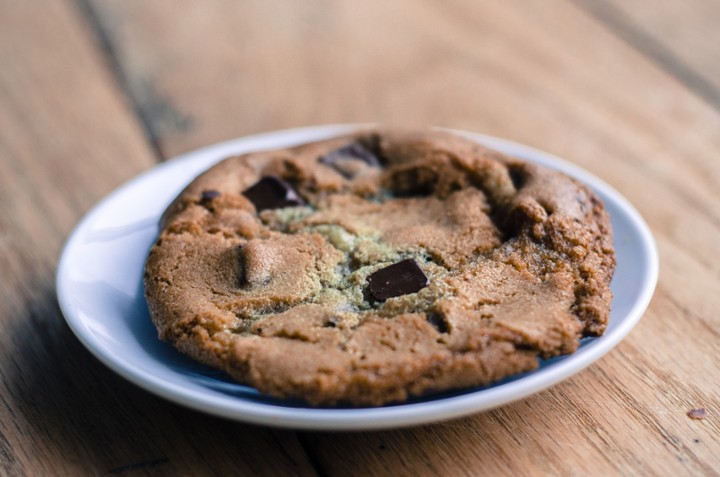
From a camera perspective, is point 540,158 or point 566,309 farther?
point 540,158

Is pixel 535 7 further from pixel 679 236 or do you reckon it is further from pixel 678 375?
pixel 678 375

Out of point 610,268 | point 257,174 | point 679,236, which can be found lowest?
point 679,236

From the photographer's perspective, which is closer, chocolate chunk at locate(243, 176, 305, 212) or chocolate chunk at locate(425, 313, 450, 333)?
chocolate chunk at locate(425, 313, 450, 333)

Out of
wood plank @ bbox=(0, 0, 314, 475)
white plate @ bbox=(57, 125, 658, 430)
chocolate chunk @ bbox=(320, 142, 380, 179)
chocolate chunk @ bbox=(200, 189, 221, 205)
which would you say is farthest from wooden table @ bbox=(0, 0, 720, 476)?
chocolate chunk @ bbox=(320, 142, 380, 179)

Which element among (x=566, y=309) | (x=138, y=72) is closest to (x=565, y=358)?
(x=566, y=309)

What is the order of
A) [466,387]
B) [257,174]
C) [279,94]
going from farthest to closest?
[279,94]
[257,174]
[466,387]

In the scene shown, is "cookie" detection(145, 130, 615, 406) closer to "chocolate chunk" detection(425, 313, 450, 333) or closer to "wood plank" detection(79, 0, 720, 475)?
"chocolate chunk" detection(425, 313, 450, 333)

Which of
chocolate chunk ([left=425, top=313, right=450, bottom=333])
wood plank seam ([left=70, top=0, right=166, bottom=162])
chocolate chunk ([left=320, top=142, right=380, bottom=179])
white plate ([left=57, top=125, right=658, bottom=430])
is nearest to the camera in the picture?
white plate ([left=57, top=125, right=658, bottom=430])
